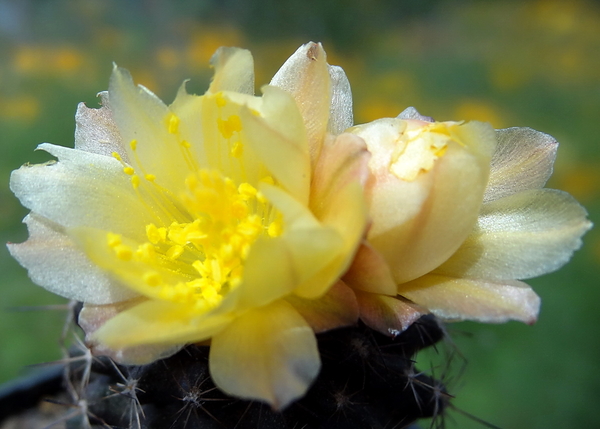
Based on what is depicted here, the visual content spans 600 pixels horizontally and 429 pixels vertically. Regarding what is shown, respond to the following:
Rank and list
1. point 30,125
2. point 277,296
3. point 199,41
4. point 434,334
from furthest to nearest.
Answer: point 199,41 → point 30,125 → point 434,334 → point 277,296

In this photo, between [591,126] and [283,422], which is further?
[591,126]

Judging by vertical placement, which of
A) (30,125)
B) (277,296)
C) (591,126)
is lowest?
(30,125)

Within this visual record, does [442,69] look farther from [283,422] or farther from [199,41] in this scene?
[283,422]

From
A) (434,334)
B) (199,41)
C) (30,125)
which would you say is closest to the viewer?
(434,334)

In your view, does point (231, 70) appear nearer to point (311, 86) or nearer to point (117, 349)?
point (311, 86)

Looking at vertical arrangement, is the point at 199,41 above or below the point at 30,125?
above

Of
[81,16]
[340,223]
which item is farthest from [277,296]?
[81,16]

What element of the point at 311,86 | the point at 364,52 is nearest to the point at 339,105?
the point at 311,86
